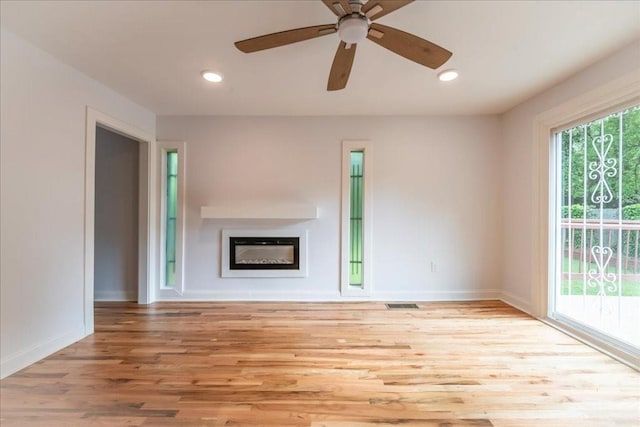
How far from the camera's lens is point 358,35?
155 centimetres

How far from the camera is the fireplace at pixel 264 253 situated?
3.73 metres

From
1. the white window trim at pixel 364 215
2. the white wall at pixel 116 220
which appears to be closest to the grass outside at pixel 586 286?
the white window trim at pixel 364 215

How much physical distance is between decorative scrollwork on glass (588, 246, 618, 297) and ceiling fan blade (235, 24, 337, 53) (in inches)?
111

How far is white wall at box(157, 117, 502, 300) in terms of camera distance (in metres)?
3.75

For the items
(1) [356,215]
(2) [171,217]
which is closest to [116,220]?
(2) [171,217]

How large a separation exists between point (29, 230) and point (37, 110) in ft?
2.97

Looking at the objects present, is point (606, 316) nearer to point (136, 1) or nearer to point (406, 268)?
point (406, 268)

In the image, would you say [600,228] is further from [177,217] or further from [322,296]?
[177,217]

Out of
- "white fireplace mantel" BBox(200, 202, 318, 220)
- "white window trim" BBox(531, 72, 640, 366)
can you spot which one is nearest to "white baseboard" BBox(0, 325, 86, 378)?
"white fireplace mantel" BBox(200, 202, 318, 220)

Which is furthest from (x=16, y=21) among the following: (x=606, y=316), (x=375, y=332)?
(x=606, y=316)

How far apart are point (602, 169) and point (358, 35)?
2476mm

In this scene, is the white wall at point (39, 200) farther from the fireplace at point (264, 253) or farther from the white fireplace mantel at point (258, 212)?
the fireplace at point (264, 253)

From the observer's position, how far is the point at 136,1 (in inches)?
66.7

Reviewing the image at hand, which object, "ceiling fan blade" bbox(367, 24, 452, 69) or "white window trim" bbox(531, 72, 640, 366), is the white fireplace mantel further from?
"white window trim" bbox(531, 72, 640, 366)
